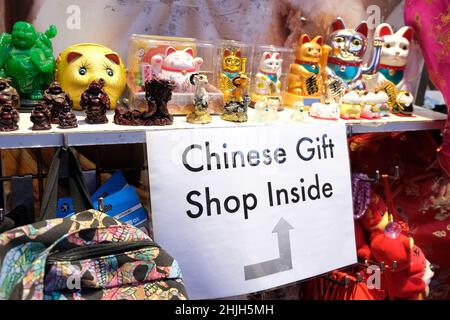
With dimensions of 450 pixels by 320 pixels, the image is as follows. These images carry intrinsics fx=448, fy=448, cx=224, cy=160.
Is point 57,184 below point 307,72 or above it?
below

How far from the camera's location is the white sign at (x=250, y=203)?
1.13 meters

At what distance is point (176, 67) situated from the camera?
1.31 m

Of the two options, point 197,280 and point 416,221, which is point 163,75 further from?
point 416,221

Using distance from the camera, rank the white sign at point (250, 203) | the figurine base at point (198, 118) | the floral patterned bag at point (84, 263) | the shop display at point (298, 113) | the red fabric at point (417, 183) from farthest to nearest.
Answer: the red fabric at point (417, 183) → the shop display at point (298, 113) → the figurine base at point (198, 118) → the white sign at point (250, 203) → the floral patterned bag at point (84, 263)

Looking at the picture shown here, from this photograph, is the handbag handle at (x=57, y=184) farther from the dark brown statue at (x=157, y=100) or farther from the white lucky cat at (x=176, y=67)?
the white lucky cat at (x=176, y=67)

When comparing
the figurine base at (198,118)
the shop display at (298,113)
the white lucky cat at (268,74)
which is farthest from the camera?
the white lucky cat at (268,74)

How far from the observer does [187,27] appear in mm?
Answer: 1547

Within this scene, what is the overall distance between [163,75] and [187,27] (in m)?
0.31

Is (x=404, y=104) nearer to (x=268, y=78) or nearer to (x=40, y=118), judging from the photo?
(x=268, y=78)

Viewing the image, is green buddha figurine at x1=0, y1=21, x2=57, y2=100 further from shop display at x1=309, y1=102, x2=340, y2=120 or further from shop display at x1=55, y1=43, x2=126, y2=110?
shop display at x1=309, y1=102, x2=340, y2=120

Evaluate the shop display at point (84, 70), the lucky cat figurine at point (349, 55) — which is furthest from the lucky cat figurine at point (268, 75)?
the shop display at point (84, 70)

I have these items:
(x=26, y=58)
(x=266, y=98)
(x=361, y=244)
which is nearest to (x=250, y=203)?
(x=266, y=98)

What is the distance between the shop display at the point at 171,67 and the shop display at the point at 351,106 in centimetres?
40

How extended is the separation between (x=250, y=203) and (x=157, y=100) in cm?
37
